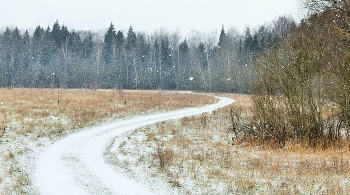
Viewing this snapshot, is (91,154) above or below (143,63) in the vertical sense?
below

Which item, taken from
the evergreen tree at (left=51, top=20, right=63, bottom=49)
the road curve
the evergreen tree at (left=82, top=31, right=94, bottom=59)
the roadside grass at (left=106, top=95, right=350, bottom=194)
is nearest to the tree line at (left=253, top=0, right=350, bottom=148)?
the roadside grass at (left=106, top=95, right=350, bottom=194)

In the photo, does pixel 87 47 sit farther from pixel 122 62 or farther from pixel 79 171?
pixel 79 171

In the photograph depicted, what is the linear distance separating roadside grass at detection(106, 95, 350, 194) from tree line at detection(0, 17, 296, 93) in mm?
45413

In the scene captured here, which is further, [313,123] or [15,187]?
[313,123]

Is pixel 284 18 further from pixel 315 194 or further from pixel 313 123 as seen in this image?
pixel 315 194

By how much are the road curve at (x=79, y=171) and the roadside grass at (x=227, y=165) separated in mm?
514

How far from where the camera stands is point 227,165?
10.1 m

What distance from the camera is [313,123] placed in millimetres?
13719

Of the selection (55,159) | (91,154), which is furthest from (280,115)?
(55,159)

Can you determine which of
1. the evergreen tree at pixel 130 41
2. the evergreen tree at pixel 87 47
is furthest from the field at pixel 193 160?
the evergreen tree at pixel 130 41

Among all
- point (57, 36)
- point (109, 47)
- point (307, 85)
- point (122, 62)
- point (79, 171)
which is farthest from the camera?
point (109, 47)

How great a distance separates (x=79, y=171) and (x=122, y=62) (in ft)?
222

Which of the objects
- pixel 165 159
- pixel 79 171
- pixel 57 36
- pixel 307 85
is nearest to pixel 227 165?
pixel 165 159

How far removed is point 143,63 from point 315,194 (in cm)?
7418
